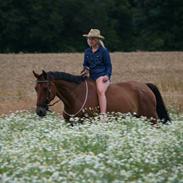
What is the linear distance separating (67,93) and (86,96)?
40 cm

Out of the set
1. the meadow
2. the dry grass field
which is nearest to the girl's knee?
the meadow

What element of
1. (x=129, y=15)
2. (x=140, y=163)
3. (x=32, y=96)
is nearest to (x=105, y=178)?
(x=140, y=163)

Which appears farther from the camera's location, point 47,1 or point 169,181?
point 47,1

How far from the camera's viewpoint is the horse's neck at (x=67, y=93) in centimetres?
1446

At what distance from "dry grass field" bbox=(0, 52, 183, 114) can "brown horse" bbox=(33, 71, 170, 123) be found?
5267mm

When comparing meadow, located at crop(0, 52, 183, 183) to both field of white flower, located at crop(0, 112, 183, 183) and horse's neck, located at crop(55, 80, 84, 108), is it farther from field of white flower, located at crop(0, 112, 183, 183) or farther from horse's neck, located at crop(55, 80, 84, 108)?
horse's neck, located at crop(55, 80, 84, 108)

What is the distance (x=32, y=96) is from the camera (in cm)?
2656

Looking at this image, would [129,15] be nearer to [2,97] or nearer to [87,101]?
[2,97]

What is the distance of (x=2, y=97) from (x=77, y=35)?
178 feet

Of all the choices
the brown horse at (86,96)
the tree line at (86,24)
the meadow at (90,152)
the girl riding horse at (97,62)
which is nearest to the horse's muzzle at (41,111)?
the brown horse at (86,96)

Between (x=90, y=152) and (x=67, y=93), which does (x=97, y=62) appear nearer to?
(x=67, y=93)

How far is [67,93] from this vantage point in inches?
569

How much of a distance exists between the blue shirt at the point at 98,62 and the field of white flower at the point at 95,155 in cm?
231

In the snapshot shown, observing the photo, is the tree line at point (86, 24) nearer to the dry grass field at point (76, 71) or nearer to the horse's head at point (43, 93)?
the dry grass field at point (76, 71)
